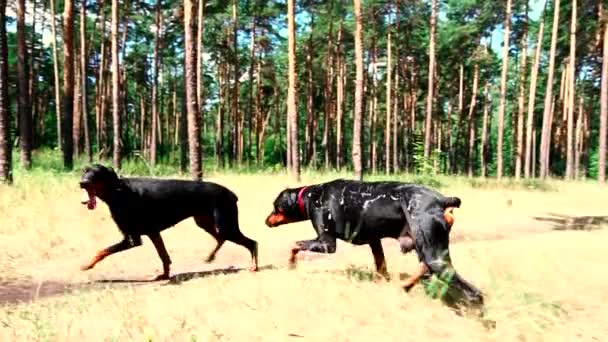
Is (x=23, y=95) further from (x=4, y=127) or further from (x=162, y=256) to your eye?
(x=162, y=256)

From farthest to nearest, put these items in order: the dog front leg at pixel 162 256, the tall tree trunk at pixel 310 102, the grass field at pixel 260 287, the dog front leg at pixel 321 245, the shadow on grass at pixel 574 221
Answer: the tall tree trunk at pixel 310 102
the shadow on grass at pixel 574 221
the dog front leg at pixel 162 256
the dog front leg at pixel 321 245
the grass field at pixel 260 287

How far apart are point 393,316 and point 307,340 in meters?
1.15

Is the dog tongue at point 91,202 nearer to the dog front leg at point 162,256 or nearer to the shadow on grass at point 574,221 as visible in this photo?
the dog front leg at point 162,256

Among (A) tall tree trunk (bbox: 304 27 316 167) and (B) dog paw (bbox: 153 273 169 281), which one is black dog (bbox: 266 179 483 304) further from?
(A) tall tree trunk (bbox: 304 27 316 167)

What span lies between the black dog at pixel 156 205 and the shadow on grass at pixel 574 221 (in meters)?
11.4

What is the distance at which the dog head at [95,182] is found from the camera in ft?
25.6

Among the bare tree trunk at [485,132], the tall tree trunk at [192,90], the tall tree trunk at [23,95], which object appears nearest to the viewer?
the tall tree trunk at [192,90]

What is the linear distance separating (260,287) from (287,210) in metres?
2.21

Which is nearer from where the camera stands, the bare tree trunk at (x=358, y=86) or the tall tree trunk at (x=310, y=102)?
the bare tree trunk at (x=358, y=86)

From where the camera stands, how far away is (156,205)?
27.7 ft

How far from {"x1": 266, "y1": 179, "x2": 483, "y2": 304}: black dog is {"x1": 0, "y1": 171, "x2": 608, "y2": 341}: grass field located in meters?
0.40

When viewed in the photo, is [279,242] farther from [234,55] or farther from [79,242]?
[234,55]

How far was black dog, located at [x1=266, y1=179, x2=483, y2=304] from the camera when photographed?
636 centimetres

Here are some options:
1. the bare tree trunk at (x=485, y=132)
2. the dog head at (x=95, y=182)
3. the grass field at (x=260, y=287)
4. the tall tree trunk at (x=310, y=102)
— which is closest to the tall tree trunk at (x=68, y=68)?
the grass field at (x=260, y=287)
